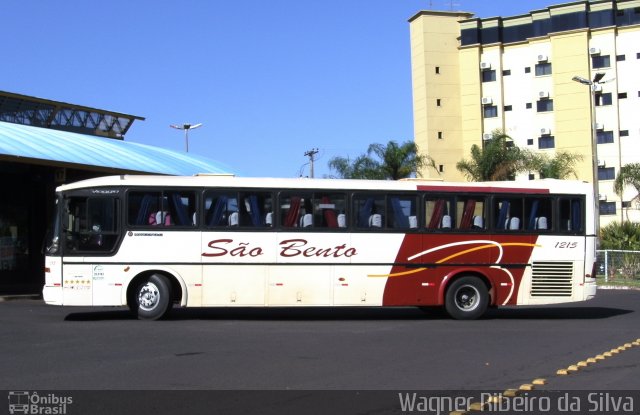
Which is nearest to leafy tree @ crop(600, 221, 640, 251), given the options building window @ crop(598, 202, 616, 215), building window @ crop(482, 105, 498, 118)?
building window @ crop(598, 202, 616, 215)

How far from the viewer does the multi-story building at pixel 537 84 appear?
61.0 metres

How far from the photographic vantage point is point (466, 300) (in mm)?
16578

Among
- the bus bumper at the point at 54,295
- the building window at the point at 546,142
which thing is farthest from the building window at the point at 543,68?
the bus bumper at the point at 54,295

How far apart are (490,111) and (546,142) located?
226 inches

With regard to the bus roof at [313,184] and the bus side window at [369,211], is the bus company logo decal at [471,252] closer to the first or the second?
the bus side window at [369,211]

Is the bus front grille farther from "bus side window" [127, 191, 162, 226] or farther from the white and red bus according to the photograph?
"bus side window" [127, 191, 162, 226]

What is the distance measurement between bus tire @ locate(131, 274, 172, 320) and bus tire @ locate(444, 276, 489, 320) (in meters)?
5.91

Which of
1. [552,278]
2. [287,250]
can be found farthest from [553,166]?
[287,250]

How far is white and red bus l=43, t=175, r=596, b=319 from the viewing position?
15516mm

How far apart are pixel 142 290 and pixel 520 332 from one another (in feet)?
24.7

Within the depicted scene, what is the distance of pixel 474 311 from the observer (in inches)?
648

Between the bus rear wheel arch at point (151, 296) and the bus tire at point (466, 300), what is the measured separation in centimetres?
591

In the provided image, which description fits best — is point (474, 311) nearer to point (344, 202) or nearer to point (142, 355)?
point (344, 202)
